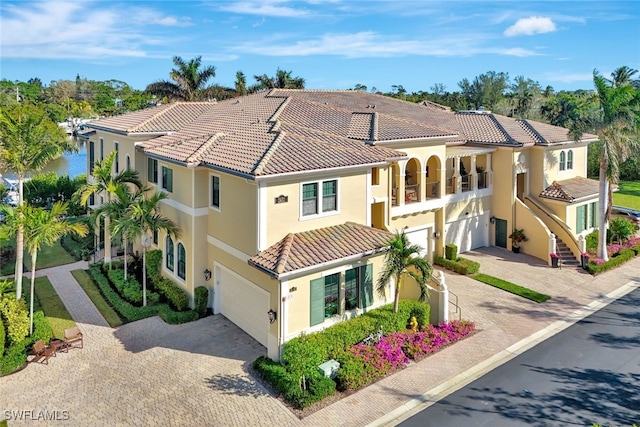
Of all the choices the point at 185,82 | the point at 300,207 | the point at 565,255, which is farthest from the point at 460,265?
the point at 185,82

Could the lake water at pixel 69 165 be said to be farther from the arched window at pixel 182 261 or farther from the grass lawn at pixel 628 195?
the grass lawn at pixel 628 195

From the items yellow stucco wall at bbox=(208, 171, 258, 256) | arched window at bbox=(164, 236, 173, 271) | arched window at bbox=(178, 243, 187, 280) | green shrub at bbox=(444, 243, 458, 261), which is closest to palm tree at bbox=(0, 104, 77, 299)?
arched window at bbox=(164, 236, 173, 271)

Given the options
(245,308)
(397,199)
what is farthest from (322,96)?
(245,308)

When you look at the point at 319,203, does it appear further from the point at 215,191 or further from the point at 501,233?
the point at 501,233

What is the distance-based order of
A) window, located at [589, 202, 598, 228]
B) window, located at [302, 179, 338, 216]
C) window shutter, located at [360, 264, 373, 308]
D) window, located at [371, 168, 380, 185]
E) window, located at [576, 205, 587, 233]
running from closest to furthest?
1. window, located at [302, 179, 338, 216]
2. window shutter, located at [360, 264, 373, 308]
3. window, located at [371, 168, 380, 185]
4. window, located at [576, 205, 587, 233]
5. window, located at [589, 202, 598, 228]

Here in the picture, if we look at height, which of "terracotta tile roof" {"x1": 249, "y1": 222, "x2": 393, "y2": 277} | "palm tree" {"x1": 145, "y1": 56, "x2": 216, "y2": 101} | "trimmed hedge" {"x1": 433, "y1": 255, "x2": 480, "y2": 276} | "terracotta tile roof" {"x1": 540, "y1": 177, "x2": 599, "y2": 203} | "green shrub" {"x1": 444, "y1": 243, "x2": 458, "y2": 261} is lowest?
"trimmed hedge" {"x1": 433, "y1": 255, "x2": 480, "y2": 276}

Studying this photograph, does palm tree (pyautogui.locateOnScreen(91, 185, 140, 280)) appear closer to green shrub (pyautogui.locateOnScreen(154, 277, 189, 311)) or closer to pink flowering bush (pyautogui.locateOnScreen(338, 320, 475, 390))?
green shrub (pyautogui.locateOnScreen(154, 277, 189, 311))

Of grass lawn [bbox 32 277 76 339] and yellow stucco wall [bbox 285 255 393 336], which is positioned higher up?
yellow stucco wall [bbox 285 255 393 336]
